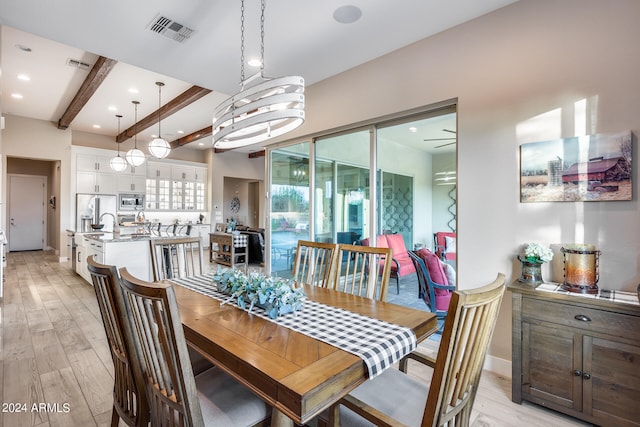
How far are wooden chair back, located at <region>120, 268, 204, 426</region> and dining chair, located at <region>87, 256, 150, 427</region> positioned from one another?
0.08 meters

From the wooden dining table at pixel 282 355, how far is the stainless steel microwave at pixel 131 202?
7997 millimetres

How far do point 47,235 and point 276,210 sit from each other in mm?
9087

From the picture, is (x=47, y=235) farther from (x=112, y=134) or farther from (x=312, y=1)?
(x=312, y=1)

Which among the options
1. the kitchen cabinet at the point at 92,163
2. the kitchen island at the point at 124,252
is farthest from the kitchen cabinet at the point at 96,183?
the kitchen island at the point at 124,252

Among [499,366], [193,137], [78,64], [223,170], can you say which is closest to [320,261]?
[499,366]

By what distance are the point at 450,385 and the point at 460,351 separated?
135 mm

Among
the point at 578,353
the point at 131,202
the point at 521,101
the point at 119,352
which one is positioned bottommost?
the point at 578,353

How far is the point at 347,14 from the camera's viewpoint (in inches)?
101

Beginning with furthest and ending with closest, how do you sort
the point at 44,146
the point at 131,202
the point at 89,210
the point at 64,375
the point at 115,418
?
the point at 131,202 < the point at 89,210 < the point at 44,146 < the point at 64,375 < the point at 115,418

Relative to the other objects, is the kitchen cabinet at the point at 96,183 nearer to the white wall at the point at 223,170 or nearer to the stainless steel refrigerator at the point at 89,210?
the stainless steel refrigerator at the point at 89,210

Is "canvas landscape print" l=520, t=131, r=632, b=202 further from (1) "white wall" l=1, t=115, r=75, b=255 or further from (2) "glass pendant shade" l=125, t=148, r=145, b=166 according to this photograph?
(1) "white wall" l=1, t=115, r=75, b=255

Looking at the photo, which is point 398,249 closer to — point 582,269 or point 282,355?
point 582,269

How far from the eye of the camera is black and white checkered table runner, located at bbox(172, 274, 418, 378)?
1.19 metres

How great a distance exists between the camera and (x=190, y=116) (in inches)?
263
